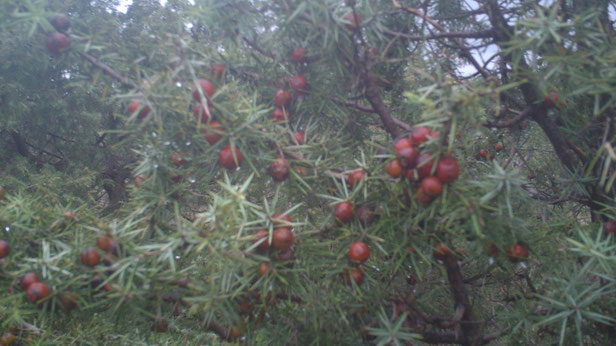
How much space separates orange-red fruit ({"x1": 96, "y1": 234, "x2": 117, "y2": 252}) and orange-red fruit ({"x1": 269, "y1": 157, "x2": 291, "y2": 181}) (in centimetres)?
40

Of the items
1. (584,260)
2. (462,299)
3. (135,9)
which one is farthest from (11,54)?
(584,260)

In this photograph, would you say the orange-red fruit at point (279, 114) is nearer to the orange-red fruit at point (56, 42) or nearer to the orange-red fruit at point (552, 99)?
the orange-red fruit at point (56, 42)

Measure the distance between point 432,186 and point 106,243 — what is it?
73 centimetres

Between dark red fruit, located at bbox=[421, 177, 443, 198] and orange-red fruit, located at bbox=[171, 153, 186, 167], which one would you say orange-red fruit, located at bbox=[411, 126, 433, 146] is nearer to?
dark red fruit, located at bbox=[421, 177, 443, 198]

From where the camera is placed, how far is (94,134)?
2.73m

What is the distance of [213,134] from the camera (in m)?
1.00

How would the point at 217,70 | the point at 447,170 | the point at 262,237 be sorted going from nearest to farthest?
the point at 447,170 < the point at 262,237 < the point at 217,70

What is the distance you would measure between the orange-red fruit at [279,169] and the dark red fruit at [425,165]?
1.03ft

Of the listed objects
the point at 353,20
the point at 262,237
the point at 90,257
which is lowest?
the point at 90,257

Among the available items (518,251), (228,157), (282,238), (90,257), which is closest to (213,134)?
(228,157)

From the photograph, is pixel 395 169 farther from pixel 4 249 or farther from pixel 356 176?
pixel 4 249

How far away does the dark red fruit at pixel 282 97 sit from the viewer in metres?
1.17

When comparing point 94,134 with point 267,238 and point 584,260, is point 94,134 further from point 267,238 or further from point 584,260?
point 584,260

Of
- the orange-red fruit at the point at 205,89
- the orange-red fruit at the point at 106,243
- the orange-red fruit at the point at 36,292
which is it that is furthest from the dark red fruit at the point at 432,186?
the orange-red fruit at the point at 36,292
